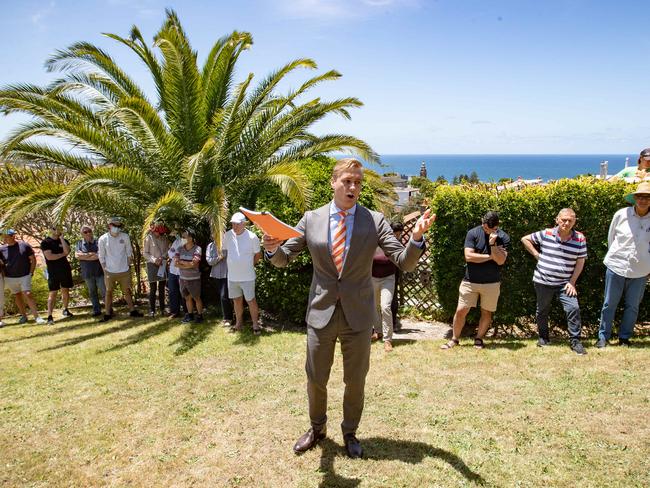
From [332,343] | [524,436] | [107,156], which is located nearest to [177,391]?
[332,343]

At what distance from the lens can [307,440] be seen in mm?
3875

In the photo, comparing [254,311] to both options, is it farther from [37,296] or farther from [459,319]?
[37,296]

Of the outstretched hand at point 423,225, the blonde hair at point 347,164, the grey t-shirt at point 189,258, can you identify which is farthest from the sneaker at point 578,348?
the grey t-shirt at point 189,258

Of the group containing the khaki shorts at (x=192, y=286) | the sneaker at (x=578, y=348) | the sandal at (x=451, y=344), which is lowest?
the sandal at (x=451, y=344)

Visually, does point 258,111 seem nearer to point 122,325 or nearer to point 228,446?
point 122,325

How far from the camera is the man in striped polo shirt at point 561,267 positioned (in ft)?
19.6

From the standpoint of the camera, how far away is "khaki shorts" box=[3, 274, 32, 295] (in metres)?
8.73

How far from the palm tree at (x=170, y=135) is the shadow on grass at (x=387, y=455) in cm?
437

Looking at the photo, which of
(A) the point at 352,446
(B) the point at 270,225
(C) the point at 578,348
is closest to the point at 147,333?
(A) the point at 352,446

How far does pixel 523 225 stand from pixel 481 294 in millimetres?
1332

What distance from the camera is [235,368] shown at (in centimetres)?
596

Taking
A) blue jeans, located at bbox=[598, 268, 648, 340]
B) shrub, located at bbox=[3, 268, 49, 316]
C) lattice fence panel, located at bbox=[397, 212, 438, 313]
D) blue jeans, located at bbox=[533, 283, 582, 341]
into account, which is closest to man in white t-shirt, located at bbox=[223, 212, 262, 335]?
lattice fence panel, located at bbox=[397, 212, 438, 313]

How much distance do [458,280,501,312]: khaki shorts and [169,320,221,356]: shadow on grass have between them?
164 inches

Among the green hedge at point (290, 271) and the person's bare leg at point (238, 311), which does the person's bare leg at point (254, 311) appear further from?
the green hedge at point (290, 271)
